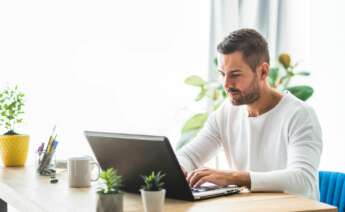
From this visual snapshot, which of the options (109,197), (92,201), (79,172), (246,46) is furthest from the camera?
(246,46)

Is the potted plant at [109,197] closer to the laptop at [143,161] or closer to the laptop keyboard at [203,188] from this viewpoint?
the laptop at [143,161]

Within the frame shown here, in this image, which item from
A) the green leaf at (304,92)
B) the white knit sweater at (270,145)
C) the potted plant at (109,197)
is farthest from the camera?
the green leaf at (304,92)

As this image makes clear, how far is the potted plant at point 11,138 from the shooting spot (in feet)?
8.55

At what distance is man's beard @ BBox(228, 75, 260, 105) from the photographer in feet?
7.55

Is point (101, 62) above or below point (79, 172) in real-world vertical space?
above

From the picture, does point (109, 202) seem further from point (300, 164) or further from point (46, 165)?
point (46, 165)

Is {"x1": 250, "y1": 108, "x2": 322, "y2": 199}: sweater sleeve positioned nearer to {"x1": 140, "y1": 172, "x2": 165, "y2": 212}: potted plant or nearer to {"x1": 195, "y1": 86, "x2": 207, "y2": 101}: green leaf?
{"x1": 140, "y1": 172, "x2": 165, "y2": 212}: potted plant

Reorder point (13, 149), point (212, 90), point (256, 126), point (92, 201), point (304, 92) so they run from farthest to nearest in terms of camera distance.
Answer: point (212, 90) < point (304, 92) < point (13, 149) < point (256, 126) < point (92, 201)

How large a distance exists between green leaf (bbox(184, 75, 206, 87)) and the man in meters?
1.01

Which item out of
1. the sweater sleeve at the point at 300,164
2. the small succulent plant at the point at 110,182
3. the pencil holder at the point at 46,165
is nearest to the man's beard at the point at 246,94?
the sweater sleeve at the point at 300,164

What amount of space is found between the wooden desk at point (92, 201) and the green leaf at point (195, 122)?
1.46 meters

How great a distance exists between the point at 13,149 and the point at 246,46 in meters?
1.08

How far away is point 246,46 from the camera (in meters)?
2.29

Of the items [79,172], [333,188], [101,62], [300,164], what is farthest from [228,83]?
[101,62]
